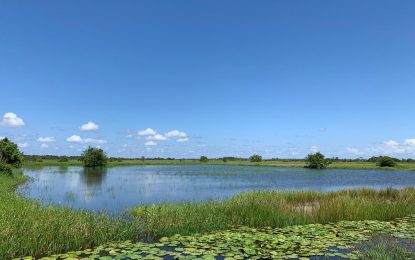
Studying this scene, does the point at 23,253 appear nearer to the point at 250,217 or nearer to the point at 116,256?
the point at 116,256

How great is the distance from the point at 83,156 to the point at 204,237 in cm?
8241

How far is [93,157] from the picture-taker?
89688mm

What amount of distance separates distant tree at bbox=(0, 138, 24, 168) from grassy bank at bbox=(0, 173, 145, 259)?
43819mm

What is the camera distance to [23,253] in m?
10.8

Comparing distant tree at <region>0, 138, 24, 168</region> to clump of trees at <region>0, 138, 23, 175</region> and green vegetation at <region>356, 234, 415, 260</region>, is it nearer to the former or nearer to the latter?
clump of trees at <region>0, 138, 23, 175</region>

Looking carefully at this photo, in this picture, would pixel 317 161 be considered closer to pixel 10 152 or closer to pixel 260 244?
pixel 10 152

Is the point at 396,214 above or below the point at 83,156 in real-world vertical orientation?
below

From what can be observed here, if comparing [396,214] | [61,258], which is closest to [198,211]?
[61,258]

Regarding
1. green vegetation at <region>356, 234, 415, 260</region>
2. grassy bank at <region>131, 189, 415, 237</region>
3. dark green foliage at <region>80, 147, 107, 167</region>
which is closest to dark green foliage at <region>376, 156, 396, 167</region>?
dark green foliage at <region>80, 147, 107, 167</region>

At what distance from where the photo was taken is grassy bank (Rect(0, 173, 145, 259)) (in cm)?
1091

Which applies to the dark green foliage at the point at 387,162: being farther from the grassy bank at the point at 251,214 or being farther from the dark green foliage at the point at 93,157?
the grassy bank at the point at 251,214

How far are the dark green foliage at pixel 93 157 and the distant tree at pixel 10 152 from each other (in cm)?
3186

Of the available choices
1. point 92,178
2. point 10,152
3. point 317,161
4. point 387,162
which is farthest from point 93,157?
point 387,162

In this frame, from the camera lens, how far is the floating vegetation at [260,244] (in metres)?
10.7
